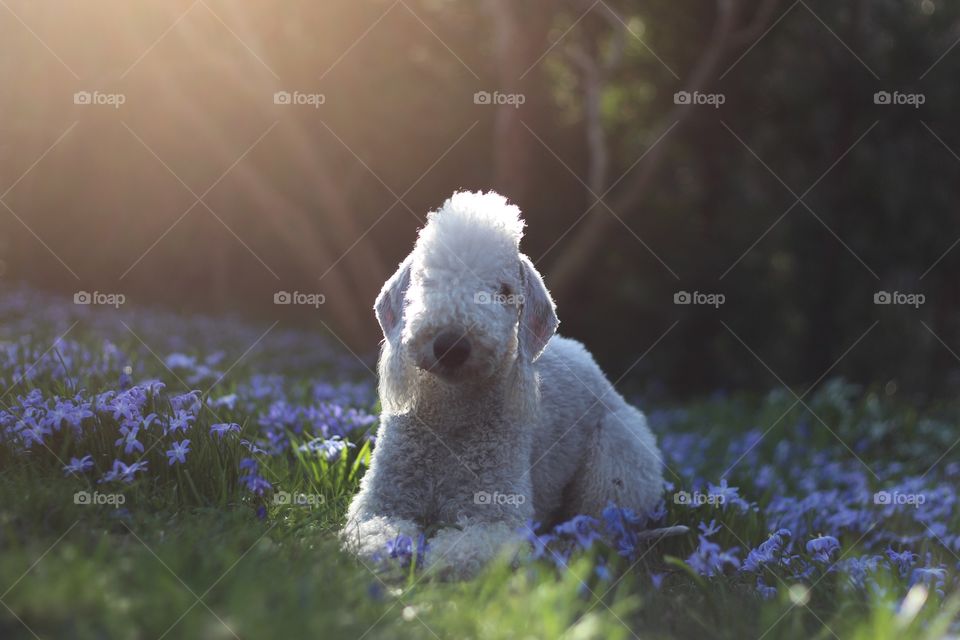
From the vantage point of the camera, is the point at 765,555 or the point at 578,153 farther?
the point at 578,153

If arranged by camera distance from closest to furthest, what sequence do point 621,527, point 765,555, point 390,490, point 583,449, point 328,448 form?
1. point 765,555
2. point 390,490
3. point 621,527
4. point 328,448
5. point 583,449

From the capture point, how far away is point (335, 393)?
687 centimetres

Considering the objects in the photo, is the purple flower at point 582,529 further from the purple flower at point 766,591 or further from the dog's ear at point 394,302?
the dog's ear at point 394,302

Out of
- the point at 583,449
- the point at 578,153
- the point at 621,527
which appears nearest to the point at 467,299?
the point at 621,527

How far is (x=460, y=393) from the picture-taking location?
4.12m

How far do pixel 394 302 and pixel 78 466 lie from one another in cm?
157

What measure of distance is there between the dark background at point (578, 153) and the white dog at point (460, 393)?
20.8 ft

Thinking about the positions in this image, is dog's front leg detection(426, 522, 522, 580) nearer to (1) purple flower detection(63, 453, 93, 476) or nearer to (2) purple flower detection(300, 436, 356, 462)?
(2) purple flower detection(300, 436, 356, 462)

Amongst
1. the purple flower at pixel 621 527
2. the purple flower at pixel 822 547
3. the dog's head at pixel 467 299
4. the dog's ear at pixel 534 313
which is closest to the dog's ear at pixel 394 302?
the dog's head at pixel 467 299

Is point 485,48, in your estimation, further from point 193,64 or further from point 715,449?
point 715,449

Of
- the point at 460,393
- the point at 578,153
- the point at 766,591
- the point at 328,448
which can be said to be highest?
the point at 578,153

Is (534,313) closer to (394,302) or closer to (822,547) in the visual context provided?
(394,302)

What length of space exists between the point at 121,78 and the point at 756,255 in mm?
8679

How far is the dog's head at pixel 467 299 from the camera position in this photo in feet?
12.1
